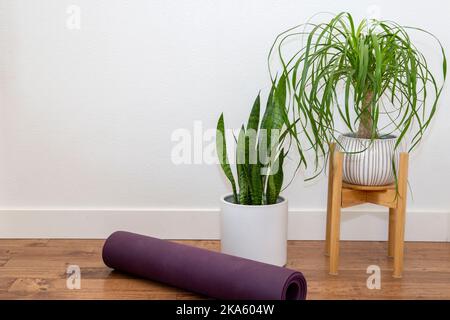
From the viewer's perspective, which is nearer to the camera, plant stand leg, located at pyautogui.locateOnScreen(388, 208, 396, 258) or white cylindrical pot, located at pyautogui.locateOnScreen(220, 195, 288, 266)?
white cylindrical pot, located at pyautogui.locateOnScreen(220, 195, 288, 266)

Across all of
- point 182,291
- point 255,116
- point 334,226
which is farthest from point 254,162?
point 182,291

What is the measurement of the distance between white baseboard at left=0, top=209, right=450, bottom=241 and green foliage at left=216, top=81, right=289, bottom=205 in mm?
330

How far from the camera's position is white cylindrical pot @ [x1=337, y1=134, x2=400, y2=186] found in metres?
1.91

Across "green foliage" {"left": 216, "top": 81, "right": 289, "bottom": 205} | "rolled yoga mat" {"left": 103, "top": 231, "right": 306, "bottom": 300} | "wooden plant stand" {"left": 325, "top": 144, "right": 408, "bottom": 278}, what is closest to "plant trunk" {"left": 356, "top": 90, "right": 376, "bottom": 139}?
"wooden plant stand" {"left": 325, "top": 144, "right": 408, "bottom": 278}

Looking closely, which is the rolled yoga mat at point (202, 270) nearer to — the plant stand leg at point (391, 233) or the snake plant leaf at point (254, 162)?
the snake plant leaf at point (254, 162)

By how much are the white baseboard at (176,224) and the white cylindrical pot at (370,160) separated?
0.36 m

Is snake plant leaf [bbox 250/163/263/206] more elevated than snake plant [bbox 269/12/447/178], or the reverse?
snake plant [bbox 269/12/447/178]

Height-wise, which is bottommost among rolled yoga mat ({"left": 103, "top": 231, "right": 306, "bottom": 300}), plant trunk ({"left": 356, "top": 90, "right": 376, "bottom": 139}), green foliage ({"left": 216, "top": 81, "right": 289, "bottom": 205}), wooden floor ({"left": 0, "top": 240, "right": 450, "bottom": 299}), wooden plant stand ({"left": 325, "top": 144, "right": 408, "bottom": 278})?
wooden floor ({"left": 0, "top": 240, "right": 450, "bottom": 299})

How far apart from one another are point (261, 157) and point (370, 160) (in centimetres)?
32

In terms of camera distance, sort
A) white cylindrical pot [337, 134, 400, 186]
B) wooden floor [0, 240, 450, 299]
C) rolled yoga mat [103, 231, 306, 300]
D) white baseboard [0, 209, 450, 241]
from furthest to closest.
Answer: white baseboard [0, 209, 450, 241], white cylindrical pot [337, 134, 400, 186], wooden floor [0, 240, 450, 299], rolled yoga mat [103, 231, 306, 300]

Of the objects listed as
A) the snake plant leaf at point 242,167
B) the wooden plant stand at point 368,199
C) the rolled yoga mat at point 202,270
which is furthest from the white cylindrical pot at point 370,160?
the rolled yoga mat at point 202,270

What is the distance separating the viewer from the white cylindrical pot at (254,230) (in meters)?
1.92

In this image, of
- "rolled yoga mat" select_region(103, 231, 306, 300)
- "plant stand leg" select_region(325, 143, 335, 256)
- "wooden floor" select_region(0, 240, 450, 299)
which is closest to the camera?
"rolled yoga mat" select_region(103, 231, 306, 300)

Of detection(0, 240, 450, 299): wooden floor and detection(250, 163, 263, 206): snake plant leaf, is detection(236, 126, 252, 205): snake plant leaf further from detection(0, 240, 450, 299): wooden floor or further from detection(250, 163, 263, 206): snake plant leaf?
detection(0, 240, 450, 299): wooden floor
